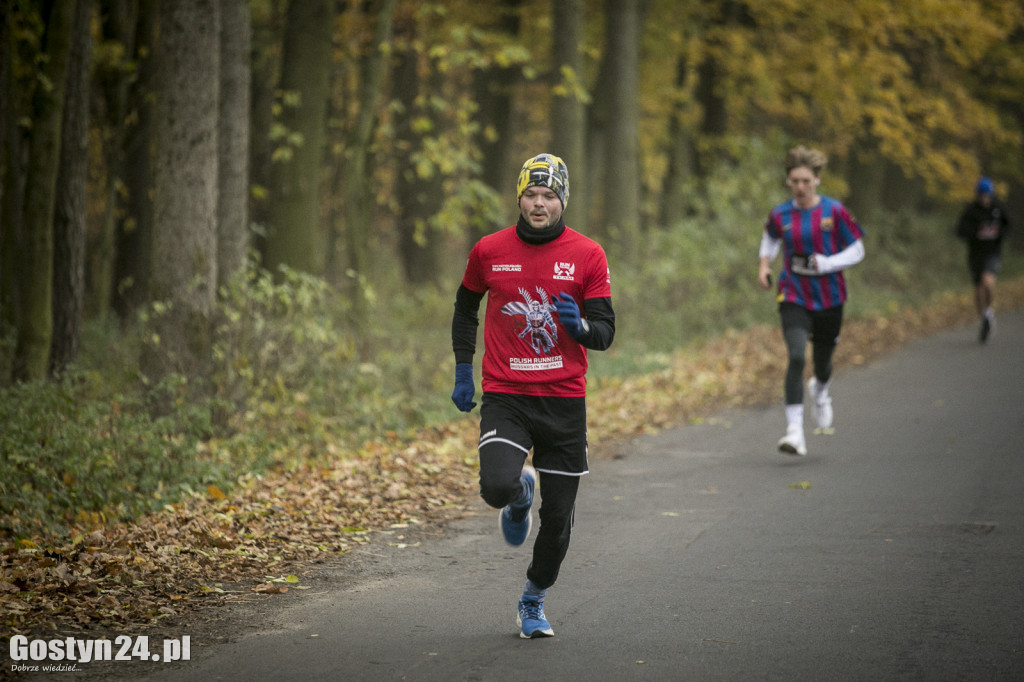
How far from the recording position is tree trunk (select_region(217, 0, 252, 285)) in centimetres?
1191

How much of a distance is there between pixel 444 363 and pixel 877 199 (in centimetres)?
2114

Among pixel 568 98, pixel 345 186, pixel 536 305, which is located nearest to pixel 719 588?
pixel 536 305

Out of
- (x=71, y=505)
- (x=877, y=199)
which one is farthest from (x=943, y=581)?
(x=877, y=199)

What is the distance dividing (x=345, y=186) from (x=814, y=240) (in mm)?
7942

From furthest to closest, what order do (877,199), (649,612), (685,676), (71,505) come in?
(877,199) → (71,505) → (649,612) → (685,676)

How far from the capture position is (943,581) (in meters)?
5.99

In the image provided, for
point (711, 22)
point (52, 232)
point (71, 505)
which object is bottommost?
point (71, 505)

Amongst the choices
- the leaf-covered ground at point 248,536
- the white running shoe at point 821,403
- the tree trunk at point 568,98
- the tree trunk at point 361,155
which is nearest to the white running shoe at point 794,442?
the white running shoe at point 821,403

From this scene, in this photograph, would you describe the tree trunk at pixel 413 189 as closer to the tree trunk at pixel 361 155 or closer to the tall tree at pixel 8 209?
the tree trunk at pixel 361 155

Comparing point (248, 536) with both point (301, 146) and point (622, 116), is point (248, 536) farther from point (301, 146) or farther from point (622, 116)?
point (622, 116)

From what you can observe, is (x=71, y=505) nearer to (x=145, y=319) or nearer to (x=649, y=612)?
(x=145, y=319)

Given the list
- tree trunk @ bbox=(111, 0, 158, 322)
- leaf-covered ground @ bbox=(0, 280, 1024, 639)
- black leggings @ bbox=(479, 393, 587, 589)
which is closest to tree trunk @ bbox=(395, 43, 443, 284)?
tree trunk @ bbox=(111, 0, 158, 322)

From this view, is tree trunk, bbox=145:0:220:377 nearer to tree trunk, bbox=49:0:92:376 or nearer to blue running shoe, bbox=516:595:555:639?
tree trunk, bbox=49:0:92:376

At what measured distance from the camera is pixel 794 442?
31.4 ft
